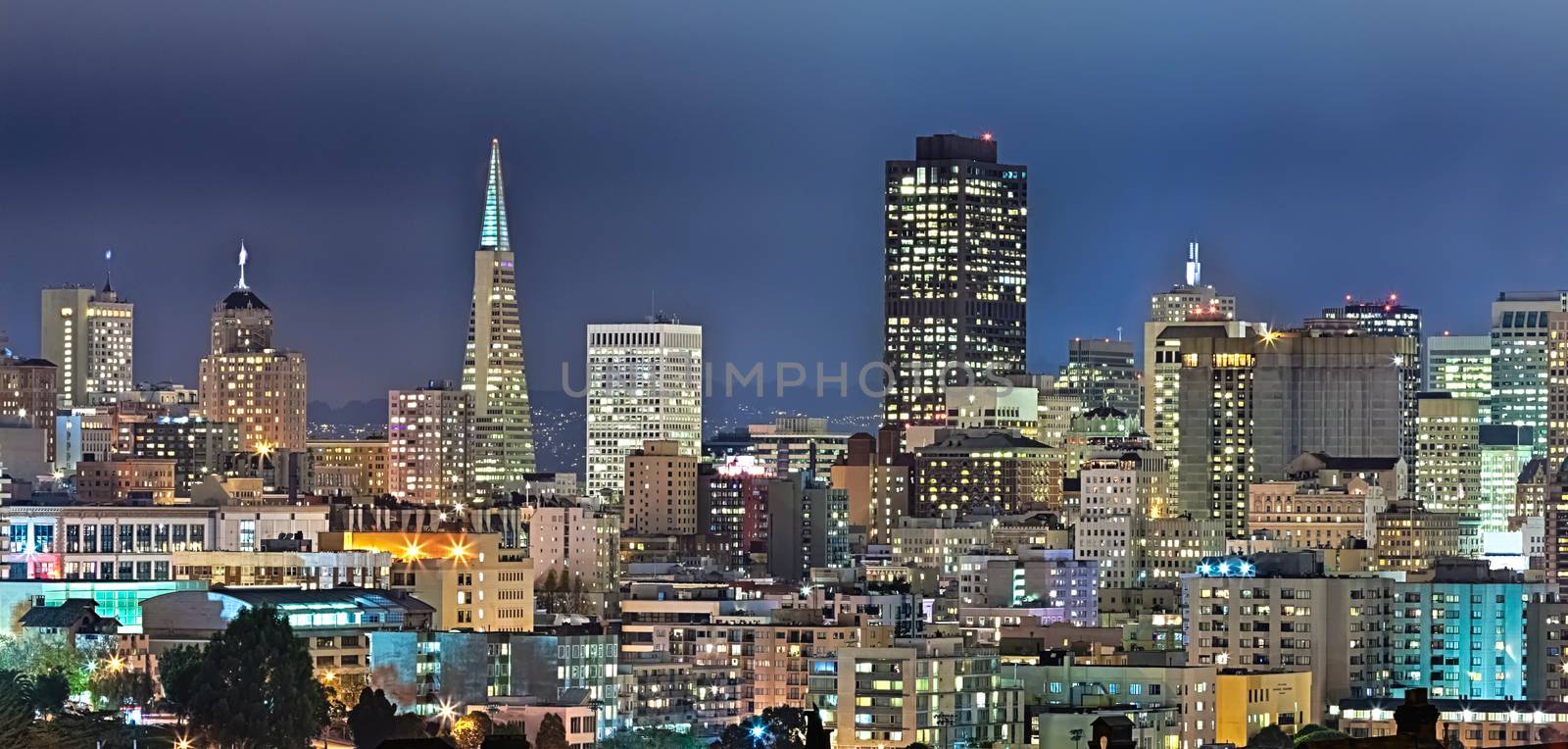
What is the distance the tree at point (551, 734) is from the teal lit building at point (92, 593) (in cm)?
2038

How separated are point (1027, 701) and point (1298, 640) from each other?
19.2m

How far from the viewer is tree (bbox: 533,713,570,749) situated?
91.5 m

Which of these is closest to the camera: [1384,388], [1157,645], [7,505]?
[1157,645]

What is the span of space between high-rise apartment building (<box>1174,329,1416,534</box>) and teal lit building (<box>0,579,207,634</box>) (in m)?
79.7

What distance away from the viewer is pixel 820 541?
7151 inches

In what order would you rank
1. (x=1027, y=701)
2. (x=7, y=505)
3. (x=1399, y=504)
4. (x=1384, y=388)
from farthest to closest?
1. (x=1384, y=388)
2. (x=1399, y=504)
3. (x=7, y=505)
4. (x=1027, y=701)

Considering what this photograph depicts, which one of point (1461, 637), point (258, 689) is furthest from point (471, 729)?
point (1461, 637)

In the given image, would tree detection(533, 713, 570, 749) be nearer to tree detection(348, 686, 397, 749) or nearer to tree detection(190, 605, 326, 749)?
tree detection(348, 686, 397, 749)

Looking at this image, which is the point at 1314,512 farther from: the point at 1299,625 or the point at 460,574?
the point at 460,574

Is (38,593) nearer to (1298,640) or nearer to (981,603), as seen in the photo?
(1298,640)

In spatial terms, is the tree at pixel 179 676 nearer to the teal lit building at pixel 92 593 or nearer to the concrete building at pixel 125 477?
the teal lit building at pixel 92 593

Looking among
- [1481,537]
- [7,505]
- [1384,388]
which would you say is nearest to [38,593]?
[7,505]

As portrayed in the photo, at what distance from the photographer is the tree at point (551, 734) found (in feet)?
300

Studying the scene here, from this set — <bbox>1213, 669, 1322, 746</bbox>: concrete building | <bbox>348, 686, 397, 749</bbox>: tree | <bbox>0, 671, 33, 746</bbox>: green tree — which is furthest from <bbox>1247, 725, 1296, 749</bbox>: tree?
<bbox>0, 671, 33, 746</bbox>: green tree
